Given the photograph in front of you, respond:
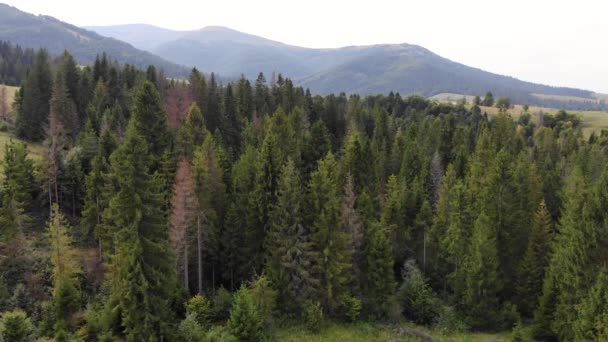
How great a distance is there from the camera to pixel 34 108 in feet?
292

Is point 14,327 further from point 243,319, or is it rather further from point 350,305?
point 350,305

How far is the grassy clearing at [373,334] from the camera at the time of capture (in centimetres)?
4306

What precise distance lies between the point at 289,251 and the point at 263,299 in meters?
5.31

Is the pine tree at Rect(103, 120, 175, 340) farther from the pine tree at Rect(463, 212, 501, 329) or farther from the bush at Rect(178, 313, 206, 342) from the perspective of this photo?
the pine tree at Rect(463, 212, 501, 329)

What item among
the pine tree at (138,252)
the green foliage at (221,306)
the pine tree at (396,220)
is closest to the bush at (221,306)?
the green foliage at (221,306)

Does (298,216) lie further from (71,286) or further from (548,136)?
(548,136)

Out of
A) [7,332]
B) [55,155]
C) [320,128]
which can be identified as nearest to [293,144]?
[320,128]

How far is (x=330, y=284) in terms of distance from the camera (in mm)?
46094

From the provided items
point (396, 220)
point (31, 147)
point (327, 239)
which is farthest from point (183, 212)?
point (31, 147)

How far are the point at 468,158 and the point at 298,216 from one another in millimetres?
41842

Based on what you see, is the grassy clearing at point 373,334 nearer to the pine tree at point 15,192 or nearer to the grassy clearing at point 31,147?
Answer: the pine tree at point 15,192

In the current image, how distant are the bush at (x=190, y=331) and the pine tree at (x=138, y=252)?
5.54ft

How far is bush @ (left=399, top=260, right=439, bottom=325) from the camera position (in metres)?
49.1

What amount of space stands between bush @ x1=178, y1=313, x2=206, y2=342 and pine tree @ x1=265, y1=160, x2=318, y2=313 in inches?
381
